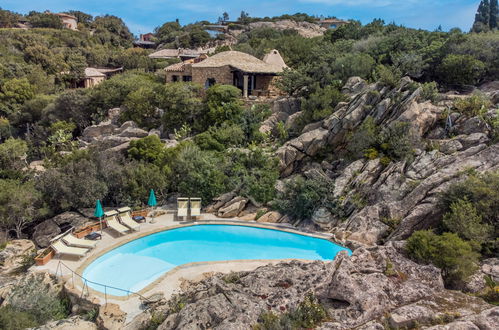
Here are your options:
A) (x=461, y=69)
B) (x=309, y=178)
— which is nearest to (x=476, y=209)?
(x=309, y=178)

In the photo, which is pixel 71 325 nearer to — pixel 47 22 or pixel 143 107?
pixel 143 107

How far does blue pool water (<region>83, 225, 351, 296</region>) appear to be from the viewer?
13.5 meters

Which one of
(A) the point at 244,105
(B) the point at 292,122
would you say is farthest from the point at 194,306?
(A) the point at 244,105

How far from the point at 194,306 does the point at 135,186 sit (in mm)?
12486

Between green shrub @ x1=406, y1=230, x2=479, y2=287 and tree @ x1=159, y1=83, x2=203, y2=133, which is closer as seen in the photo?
green shrub @ x1=406, y1=230, x2=479, y2=287

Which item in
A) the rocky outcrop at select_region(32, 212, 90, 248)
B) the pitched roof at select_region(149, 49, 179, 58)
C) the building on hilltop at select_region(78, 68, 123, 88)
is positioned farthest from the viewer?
the pitched roof at select_region(149, 49, 179, 58)

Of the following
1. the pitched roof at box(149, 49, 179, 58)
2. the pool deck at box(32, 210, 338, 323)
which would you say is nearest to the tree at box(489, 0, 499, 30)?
the pitched roof at box(149, 49, 179, 58)

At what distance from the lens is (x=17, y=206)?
16.7 m

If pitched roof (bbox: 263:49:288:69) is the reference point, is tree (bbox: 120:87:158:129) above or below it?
below

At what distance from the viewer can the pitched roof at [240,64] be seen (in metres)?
32.1

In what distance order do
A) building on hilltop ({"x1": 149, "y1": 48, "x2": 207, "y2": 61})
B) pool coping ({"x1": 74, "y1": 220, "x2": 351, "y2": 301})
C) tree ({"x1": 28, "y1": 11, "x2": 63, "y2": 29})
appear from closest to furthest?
1. pool coping ({"x1": 74, "y1": 220, "x2": 351, "y2": 301})
2. building on hilltop ({"x1": 149, "y1": 48, "x2": 207, "y2": 61})
3. tree ({"x1": 28, "y1": 11, "x2": 63, "y2": 29})

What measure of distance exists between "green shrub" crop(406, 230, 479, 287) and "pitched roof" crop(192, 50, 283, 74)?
24.5 m

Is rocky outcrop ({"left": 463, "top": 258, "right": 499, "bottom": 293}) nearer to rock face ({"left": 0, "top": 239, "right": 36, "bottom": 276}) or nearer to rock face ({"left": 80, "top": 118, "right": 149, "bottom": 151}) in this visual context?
rock face ({"left": 0, "top": 239, "right": 36, "bottom": 276})

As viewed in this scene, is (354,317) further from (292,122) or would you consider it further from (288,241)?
(292,122)
